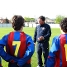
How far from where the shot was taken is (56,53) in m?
4.72

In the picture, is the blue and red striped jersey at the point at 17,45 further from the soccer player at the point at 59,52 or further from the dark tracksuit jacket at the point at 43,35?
the dark tracksuit jacket at the point at 43,35

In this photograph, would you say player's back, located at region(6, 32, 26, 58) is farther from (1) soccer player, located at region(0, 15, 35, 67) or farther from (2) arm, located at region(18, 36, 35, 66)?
(2) arm, located at region(18, 36, 35, 66)

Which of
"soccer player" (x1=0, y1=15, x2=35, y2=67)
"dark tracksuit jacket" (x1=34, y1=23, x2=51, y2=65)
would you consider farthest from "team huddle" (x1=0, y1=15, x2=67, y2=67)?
"dark tracksuit jacket" (x1=34, y1=23, x2=51, y2=65)

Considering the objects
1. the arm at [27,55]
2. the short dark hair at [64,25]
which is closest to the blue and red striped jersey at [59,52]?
the short dark hair at [64,25]

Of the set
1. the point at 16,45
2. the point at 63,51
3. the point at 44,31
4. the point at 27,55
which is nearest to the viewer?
the point at 63,51

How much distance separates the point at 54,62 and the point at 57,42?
1.29 ft

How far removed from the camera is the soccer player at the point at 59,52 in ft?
15.3

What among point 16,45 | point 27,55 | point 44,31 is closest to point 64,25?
point 27,55

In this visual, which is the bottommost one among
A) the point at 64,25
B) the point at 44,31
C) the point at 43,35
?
the point at 43,35

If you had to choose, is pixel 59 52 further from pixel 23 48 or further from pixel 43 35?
pixel 43 35

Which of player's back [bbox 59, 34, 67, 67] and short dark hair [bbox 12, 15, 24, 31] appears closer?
player's back [bbox 59, 34, 67, 67]

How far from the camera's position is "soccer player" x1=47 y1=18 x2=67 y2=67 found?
466 cm

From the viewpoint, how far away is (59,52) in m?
4.70

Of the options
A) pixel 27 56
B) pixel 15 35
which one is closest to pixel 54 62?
pixel 27 56
